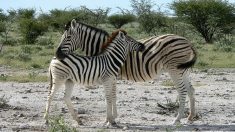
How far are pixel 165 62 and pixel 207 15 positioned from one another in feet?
97.5

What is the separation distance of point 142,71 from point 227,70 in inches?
385

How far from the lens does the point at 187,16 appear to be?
135ft

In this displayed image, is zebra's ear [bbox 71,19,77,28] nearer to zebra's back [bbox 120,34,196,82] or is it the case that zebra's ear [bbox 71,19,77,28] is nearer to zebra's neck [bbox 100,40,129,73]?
zebra's neck [bbox 100,40,129,73]

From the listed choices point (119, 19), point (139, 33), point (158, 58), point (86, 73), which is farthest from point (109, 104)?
point (119, 19)

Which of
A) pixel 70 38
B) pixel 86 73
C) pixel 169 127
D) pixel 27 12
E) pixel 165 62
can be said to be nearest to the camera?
pixel 169 127

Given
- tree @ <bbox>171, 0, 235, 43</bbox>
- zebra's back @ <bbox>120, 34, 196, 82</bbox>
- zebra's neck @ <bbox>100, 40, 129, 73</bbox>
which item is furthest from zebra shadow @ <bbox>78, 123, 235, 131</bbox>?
tree @ <bbox>171, 0, 235, 43</bbox>

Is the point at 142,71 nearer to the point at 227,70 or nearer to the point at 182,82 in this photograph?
the point at 182,82

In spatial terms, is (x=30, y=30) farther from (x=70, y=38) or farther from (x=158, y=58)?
(x=158, y=58)

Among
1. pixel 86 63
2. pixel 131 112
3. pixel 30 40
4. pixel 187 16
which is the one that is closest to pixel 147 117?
pixel 131 112

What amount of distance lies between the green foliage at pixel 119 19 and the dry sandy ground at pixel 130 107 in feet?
140

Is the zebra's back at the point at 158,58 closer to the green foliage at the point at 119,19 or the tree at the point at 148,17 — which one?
the tree at the point at 148,17

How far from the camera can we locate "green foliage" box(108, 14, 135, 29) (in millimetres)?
59875

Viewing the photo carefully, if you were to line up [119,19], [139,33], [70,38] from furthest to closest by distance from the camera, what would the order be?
[119,19] < [139,33] < [70,38]

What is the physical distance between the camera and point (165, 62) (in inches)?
442
